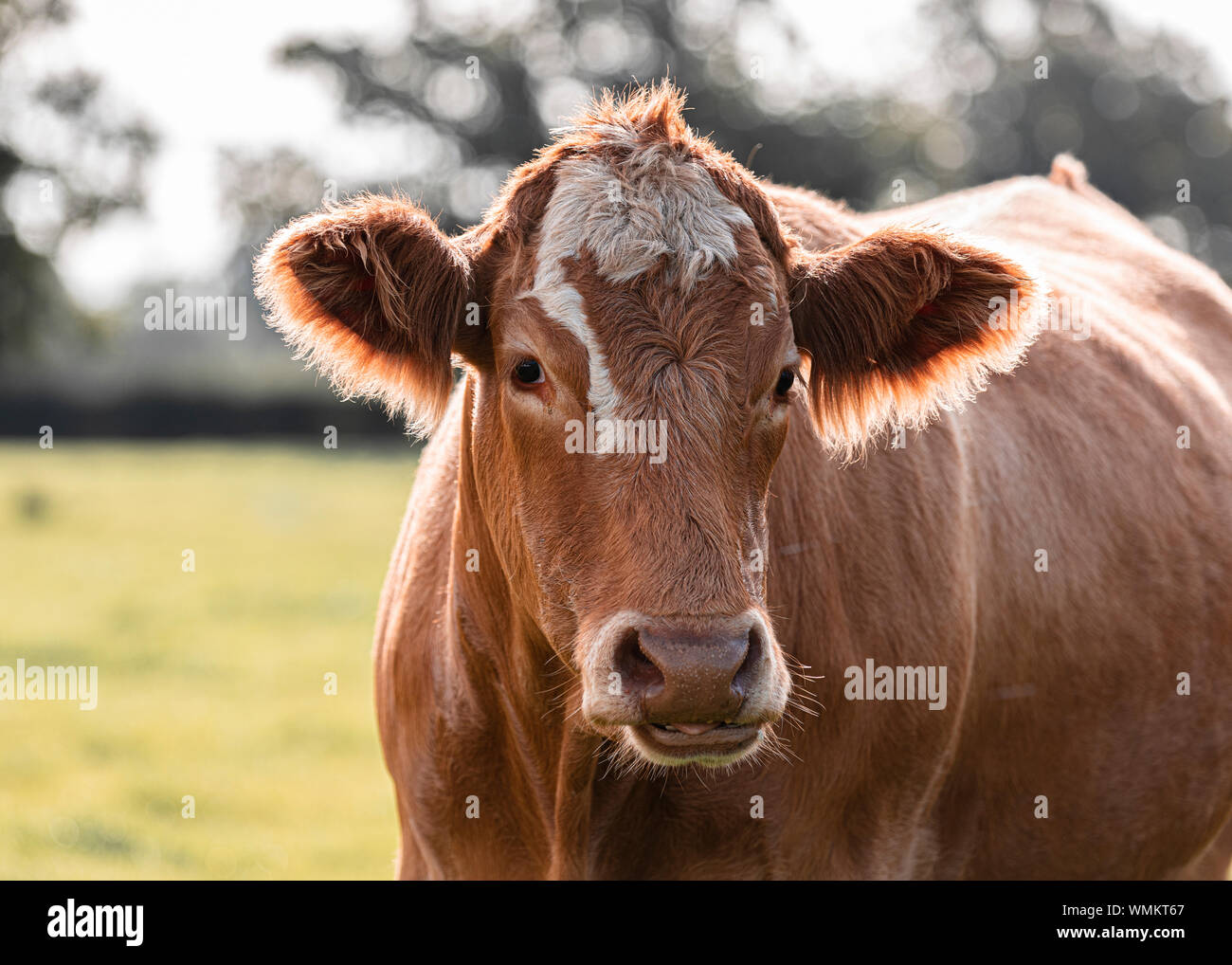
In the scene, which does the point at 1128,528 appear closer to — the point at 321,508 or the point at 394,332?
the point at 394,332

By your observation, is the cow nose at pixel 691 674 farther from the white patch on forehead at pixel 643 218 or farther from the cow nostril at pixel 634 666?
the white patch on forehead at pixel 643 218

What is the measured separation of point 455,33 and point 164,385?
17723mm

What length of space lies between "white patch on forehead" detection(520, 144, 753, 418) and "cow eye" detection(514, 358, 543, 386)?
0.13m

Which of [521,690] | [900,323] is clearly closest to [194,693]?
[521,690]

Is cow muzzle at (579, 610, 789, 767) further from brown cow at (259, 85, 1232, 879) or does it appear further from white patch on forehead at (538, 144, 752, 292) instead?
white patch on forehead at (538, 144, 752, 292)

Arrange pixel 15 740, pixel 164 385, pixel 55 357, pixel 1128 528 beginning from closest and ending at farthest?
pixel 1128 528, pixel 15 740, pixel 55 357, pixel 164 385

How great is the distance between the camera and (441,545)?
156 inches

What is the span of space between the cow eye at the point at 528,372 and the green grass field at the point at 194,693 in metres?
3.90

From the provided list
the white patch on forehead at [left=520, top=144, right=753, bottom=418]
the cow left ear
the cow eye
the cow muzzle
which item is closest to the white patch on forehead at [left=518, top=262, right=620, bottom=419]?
the white patch on forehead at [left=520, top=144, right=753, bottom=418]

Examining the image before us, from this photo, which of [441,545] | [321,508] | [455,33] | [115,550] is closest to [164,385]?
[455,33]

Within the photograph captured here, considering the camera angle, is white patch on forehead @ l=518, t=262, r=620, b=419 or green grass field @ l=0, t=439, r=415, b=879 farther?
green grass field @ l=0, t=439, r=415, b=879

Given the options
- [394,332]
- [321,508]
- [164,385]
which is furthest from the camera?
[164,385]

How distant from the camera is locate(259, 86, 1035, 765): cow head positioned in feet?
8.69

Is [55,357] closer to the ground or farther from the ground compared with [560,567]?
farther from the ground
